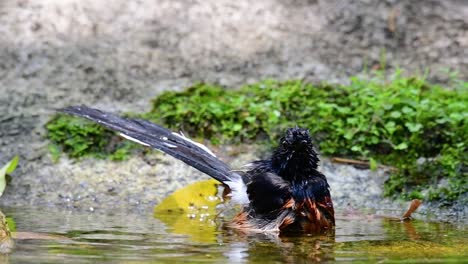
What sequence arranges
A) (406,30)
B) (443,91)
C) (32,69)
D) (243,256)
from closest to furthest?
(243,256) → (443,91) → (32,69) → (406,30)

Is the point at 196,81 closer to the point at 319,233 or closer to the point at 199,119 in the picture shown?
the point at 199,119

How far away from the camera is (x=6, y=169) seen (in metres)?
6.49

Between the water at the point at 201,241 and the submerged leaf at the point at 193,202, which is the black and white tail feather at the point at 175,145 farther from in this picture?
the submerged leaf at the point at 193,202

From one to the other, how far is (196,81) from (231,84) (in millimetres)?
312

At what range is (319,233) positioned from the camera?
5.17m

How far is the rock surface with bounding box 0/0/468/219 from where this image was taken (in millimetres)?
A: 7664

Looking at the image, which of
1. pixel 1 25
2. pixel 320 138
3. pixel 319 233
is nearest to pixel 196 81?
pixel 320 138

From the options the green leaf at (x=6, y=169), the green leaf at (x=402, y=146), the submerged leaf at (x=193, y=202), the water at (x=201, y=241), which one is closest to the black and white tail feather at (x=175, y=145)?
the water at (x=201, y=241)

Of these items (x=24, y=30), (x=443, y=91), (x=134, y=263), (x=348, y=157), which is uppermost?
(x=24, y=30)

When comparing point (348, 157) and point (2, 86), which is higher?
point (2, 86)

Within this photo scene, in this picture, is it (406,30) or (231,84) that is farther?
(406,30)

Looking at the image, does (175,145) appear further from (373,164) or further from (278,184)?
(373,164)

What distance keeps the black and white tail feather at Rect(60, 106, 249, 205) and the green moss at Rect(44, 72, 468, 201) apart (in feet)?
4.17

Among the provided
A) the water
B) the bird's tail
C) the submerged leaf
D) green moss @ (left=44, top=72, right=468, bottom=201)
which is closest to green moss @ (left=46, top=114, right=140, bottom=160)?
green moss @ (left=44, top=72, right=468, bottom=201)
